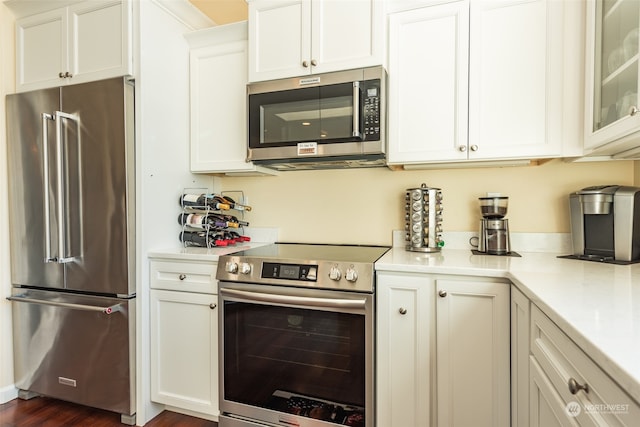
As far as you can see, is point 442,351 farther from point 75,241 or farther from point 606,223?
point 75,241

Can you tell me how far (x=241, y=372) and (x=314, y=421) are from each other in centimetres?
43

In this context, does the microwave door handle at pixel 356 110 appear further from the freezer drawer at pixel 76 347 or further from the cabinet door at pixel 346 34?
the freezer drawer at pixel 76 347

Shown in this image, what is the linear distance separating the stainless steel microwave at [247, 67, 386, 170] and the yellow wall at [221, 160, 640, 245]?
9.7 inches

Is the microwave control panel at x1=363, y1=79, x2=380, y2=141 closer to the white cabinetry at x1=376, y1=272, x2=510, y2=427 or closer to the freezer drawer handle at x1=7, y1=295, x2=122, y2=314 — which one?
the white cabinetry at x1=376, y1=272, x2=510, y2=427

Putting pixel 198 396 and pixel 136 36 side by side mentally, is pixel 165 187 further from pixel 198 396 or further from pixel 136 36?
pixel 198 396

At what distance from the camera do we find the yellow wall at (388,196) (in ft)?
5.81

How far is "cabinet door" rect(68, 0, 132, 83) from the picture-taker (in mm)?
1802

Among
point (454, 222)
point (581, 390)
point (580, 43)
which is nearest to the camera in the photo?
point (581, 390)

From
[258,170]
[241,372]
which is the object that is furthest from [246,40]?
[241,372]

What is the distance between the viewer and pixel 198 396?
179 cm

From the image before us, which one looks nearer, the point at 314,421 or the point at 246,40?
the point at 314,421

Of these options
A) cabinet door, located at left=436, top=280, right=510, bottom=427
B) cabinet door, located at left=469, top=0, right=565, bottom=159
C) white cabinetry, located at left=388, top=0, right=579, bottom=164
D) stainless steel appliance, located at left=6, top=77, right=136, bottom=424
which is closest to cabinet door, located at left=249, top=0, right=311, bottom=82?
white cabinetry, located at left=388, top=0, right=579, bottom=164

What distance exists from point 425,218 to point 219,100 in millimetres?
1468

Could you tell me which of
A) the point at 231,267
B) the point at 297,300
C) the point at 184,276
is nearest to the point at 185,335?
the point at 184,276
